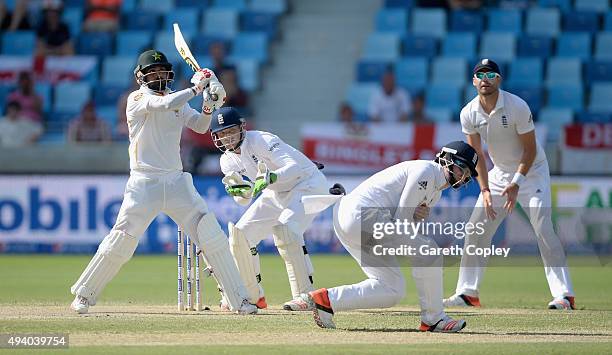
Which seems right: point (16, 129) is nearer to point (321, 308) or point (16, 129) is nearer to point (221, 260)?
point (221, 260)

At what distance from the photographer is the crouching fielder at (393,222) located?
8477 mm

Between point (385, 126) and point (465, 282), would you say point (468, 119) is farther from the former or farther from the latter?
point (385, 126)

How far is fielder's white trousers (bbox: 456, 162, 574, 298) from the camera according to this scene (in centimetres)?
1059

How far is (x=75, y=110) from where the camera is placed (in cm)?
2091

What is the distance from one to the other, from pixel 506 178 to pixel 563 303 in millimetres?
1261

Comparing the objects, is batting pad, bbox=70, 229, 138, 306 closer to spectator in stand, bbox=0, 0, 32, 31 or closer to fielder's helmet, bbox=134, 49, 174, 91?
fielder's helmet, bbox=134, 49, 174, 91

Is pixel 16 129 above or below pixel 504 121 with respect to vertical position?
below

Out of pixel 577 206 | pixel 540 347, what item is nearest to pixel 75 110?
pixel 577 206

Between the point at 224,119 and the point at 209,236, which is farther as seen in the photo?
the point at 224,119

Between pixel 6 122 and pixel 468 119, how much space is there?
10704 mm

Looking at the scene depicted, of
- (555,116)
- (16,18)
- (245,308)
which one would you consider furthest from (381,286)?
(16,18)

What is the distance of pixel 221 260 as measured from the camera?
970 centimetres

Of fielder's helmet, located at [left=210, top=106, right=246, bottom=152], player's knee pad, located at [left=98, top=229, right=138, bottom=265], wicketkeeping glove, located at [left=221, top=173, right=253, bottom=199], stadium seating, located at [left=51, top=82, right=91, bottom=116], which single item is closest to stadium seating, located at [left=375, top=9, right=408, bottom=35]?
stadium seating, located at [left=51, top=82, right=91, bottom=116]

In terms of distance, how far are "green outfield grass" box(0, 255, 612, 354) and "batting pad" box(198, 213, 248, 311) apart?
7.8 inches
